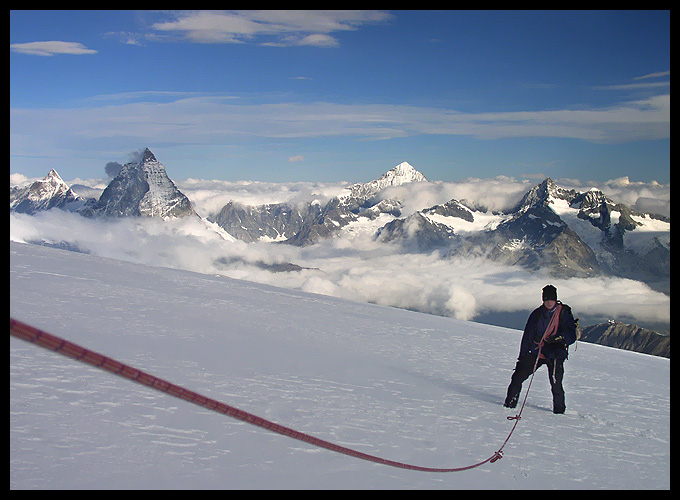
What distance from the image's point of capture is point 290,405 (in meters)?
6.57

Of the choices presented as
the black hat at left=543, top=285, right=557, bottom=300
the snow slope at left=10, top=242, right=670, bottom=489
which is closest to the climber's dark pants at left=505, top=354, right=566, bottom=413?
the snow slope at left=10, top=242, right=670, bottom=489

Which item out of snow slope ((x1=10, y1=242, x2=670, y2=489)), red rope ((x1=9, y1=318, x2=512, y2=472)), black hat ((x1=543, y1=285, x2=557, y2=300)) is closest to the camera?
red rope ((x1=9, y1=318, x2=512, y2=472))

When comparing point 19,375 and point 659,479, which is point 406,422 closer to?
point 659,479

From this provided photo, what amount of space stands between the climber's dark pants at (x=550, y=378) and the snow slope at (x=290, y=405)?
24 centimetres

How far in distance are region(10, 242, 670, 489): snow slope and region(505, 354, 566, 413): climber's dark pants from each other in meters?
0.24

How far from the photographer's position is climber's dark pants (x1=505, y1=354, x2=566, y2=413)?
7.96 m

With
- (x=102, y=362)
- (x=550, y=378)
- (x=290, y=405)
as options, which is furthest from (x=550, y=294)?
(x=102, y=362)

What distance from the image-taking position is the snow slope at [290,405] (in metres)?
4.69

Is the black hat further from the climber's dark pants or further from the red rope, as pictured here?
the red rope

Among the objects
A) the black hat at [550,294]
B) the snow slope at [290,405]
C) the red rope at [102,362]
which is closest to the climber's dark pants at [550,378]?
the snow slope at [290,405]

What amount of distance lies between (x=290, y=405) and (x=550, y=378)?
4124 mm

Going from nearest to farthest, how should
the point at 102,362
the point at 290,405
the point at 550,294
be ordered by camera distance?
the point at 102,362, the point at 290,405, the point at 550,294

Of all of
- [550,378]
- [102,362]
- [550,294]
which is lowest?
[550,378]

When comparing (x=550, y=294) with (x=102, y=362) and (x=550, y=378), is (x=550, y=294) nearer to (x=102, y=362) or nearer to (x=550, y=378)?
(x=550, y=378)
